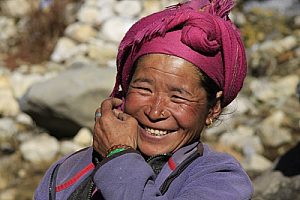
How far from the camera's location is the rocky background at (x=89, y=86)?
657 centimetres

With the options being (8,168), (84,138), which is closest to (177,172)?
(8,168)

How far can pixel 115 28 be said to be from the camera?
904 cm

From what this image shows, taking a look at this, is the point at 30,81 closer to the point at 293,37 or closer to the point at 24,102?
the point at 24,102

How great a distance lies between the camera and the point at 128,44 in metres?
2.03

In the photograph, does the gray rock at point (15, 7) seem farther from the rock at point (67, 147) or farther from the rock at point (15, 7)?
the rock at point (67, 147)

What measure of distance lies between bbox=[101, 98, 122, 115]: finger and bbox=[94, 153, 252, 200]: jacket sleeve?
0.63 feet

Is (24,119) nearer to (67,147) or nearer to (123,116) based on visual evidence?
(67,147)

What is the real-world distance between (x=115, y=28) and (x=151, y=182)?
7.36m

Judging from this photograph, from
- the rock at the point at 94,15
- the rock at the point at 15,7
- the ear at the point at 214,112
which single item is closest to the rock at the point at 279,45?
the rock at the point at 94,15

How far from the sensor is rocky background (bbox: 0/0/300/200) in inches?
259

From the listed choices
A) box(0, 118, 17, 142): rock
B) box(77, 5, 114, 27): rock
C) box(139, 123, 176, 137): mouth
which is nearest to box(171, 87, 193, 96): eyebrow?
box(139, 123, 176, 137): mouth

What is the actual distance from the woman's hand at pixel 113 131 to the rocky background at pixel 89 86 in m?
2.65

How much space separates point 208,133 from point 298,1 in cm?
365

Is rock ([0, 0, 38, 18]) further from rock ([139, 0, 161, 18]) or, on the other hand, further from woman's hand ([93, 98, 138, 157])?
woman's hand ([93, 98, 138, 157])
